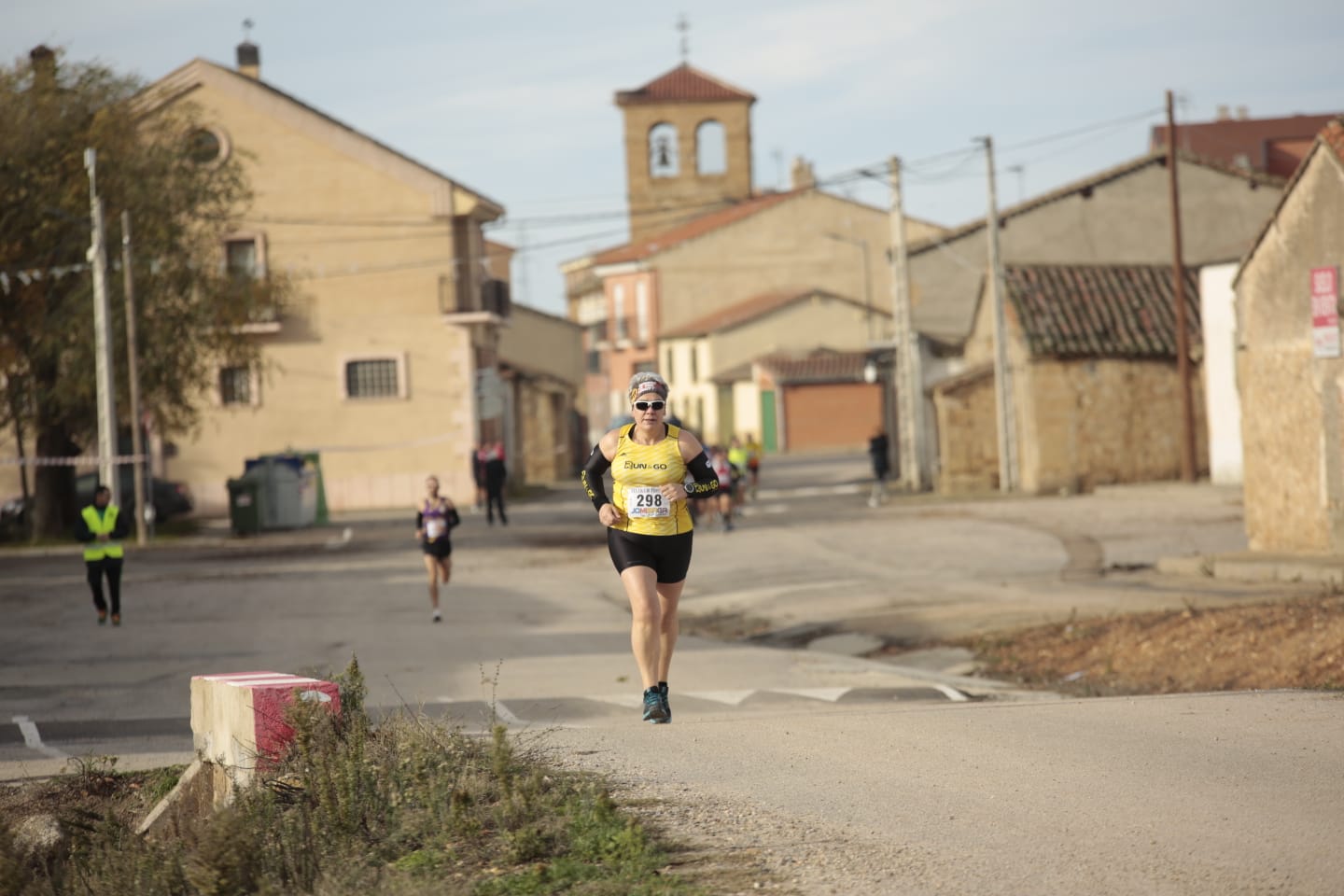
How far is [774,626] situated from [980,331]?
25785 millimetres

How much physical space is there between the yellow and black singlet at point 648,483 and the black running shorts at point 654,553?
1.5 inches

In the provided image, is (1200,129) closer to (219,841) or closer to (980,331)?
(980,331)

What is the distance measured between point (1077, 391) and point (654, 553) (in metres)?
29.4

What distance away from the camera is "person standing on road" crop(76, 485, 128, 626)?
1912 centimetres

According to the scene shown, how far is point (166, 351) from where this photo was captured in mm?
35844

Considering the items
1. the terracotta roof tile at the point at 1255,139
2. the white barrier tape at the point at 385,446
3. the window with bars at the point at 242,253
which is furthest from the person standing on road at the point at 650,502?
the terracotta roof tile at the point at 1255,139

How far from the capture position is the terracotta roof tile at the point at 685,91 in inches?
3216

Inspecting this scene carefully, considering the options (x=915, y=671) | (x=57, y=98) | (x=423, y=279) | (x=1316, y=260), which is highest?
(x=57, y=98)

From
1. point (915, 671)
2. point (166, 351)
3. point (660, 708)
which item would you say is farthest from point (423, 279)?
point (660, 708)

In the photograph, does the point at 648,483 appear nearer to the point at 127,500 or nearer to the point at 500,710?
the point at 500,710

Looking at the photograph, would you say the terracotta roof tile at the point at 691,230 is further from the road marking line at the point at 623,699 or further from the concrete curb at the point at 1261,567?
the road marking line at the point at 623,699

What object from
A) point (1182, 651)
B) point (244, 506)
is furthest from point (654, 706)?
point (244, 506)

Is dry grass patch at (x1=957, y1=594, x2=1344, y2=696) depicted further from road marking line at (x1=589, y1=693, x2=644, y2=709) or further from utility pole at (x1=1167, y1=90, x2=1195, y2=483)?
utility pole at (x1=1167, y1=90, x2=1195, y2=483)

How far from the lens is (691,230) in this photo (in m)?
82.6
